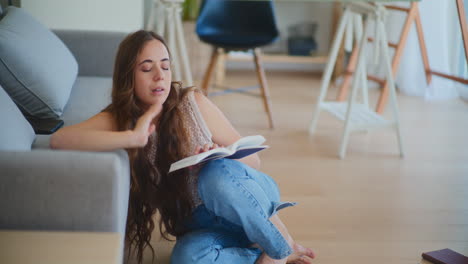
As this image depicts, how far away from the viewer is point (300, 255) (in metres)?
1.83

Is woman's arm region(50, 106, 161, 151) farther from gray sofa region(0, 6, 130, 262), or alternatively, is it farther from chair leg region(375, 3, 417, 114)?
chair leg region(375, 3, 417, 114)

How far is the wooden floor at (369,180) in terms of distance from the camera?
204 centimetres

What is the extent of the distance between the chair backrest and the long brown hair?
1858 mm

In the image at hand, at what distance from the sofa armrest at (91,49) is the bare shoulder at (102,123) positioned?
124 cm

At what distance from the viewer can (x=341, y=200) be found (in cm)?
241

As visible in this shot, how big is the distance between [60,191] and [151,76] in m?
0.49

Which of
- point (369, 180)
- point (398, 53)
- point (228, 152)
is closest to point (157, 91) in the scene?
point (228, 152)

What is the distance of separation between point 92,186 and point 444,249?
126 centimetres

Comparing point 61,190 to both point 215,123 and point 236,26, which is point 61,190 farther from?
point 236,26

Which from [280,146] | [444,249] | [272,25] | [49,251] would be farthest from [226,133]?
[272,25]

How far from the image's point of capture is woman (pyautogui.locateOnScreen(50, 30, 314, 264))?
1579 millimetres

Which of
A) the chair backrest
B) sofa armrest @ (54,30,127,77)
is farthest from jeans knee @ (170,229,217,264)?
the chair backrest

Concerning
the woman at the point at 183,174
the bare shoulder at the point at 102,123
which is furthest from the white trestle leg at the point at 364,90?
the bare shoulder at the point at 102,123

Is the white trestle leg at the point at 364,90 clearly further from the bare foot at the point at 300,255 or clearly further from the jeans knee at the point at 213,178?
the jeans knee at the point at 213,178
